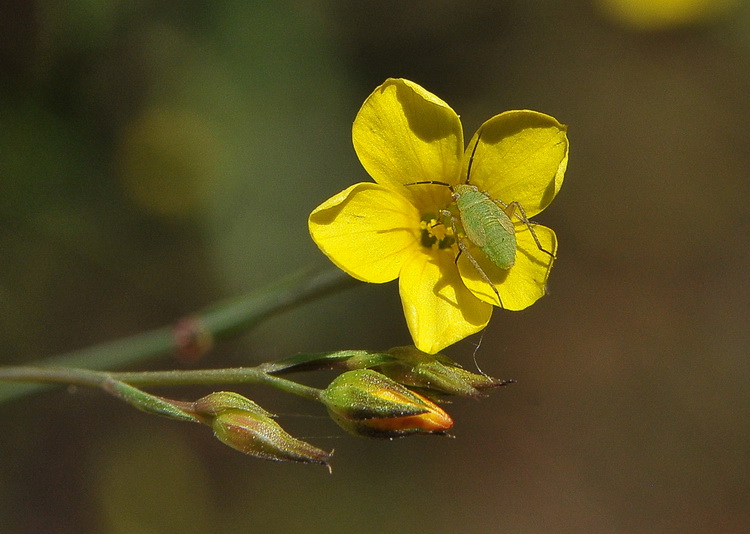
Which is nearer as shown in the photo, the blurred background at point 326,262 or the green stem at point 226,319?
the green stem at point 226,319

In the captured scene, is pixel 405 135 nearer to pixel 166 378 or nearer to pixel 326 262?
pixel 166 378

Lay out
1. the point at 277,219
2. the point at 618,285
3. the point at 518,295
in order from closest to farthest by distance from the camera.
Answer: the point at 518,295
the point at 277,219
the point at 618,285

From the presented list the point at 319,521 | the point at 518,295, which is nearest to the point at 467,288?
the point at 518,295

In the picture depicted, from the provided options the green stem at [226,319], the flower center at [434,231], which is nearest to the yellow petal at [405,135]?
the flower center at [434,231]

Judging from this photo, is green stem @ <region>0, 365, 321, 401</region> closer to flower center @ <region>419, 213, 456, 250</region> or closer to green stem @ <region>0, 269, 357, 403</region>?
green stem @ <region>0, 269, 357, 403</region>

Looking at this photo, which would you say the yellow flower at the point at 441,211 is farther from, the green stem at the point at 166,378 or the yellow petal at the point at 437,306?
the green stem at the point at 166,378

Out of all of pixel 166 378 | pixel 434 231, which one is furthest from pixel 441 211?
pixel 166 378

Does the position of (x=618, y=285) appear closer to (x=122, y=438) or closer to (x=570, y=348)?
(x=570, y=348)
